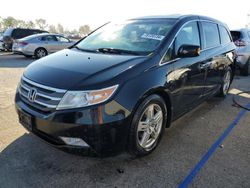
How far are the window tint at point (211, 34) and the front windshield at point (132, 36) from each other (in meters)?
0.99

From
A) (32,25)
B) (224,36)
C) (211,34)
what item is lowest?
(32,25)

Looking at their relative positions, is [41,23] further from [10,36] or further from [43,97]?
[43,97]

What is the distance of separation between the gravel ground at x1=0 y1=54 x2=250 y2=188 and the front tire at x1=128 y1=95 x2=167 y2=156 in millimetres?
168

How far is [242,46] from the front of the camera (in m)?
7.75

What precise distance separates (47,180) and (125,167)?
858 mm

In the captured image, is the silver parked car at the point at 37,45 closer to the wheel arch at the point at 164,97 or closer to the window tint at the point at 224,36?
the window tint at the point at 224,36

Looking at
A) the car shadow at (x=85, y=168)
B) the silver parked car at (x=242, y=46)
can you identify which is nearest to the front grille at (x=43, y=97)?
the car shadow at (x=85, y=168)

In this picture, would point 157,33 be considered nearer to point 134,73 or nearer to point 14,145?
point 134,73

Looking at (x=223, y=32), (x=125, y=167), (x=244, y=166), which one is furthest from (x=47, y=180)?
(x=223, y=32)

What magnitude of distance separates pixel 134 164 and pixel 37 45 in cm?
1130

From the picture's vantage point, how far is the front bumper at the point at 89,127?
2.26 metres

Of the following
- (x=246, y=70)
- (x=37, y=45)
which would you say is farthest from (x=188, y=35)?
(x=37, y=45)

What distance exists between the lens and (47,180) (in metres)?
2.46

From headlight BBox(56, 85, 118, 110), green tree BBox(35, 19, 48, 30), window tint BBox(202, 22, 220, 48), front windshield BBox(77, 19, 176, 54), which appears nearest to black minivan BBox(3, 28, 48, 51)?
front windshield BBox(77, 19, 176, 54)
